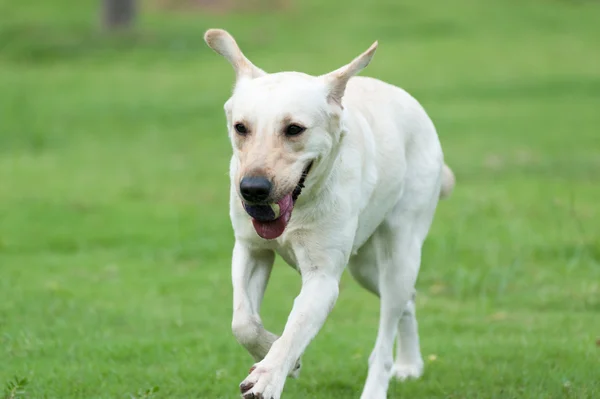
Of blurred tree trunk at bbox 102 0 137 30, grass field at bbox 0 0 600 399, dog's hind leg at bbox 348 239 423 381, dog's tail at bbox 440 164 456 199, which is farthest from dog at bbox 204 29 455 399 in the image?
blurred tree trunk at bbox 102 0 137 30

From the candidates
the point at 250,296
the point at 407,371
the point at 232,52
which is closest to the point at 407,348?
the point at 407,371

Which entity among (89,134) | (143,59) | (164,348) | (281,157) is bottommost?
(143,59)

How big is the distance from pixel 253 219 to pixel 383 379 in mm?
1556

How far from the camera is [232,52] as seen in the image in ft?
19.3

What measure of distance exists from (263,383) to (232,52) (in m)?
1.73

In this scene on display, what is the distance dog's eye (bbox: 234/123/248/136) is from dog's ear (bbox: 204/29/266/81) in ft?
1.42

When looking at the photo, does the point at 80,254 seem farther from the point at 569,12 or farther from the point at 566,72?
the point at 569,12

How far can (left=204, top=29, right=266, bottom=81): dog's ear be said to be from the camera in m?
5.76

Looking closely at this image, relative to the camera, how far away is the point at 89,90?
2545 centimetres

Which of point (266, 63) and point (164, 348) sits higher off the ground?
point (164, 348)

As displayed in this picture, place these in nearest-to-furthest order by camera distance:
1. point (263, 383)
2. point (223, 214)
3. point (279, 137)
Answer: point (263, 383) < point (279, 137) < point (223, 214)

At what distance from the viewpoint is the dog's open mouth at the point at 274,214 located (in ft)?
17.5

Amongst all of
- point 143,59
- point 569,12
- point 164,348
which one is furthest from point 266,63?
point 164,348

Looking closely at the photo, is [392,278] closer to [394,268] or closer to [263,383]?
[394,268]
